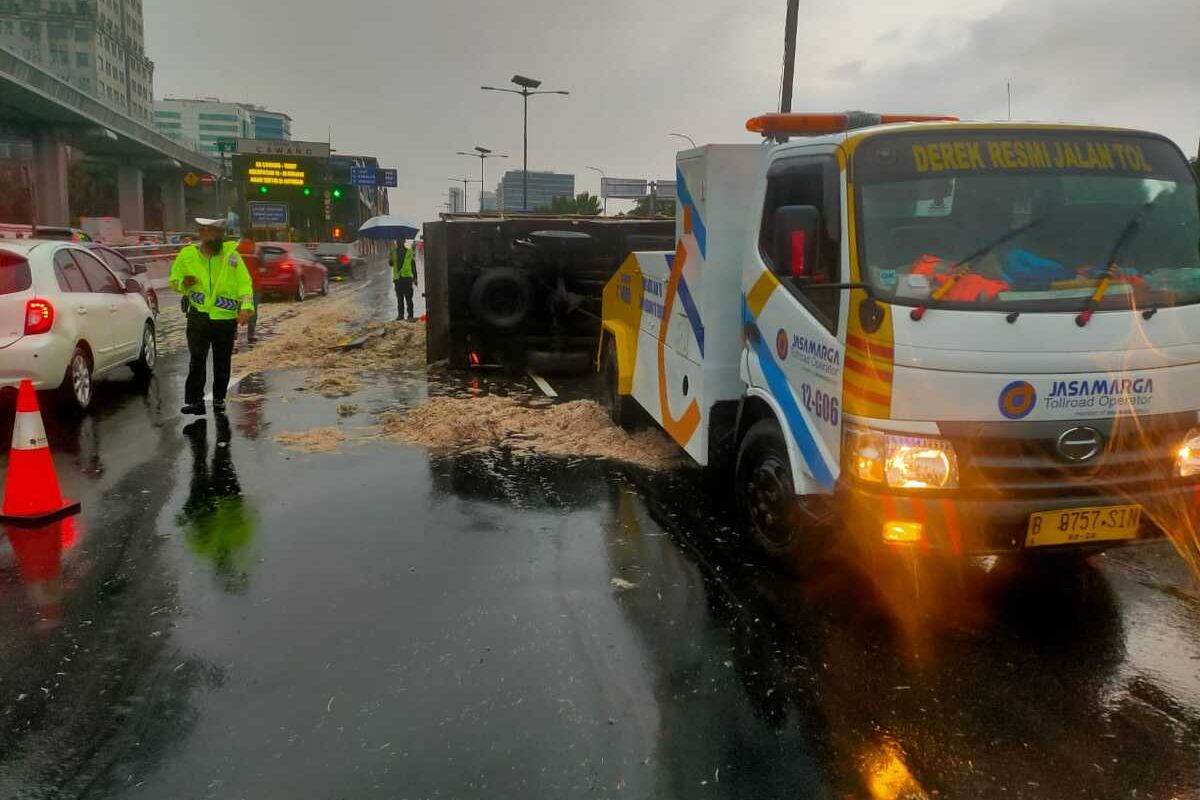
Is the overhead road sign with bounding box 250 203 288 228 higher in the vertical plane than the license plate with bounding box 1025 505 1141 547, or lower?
higher

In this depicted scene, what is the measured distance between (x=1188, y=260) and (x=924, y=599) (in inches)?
78.7

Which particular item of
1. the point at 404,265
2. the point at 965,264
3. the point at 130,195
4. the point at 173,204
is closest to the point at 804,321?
Result: the point at 965,264

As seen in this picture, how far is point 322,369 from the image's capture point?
486 inches

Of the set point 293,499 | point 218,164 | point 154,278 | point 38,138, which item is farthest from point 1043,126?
point 218,164

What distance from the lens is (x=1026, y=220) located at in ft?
14.1

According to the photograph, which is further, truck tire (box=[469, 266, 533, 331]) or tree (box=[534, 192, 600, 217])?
tree (box=[534, 192, 600, 217])

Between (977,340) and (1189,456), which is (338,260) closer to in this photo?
(977,340)

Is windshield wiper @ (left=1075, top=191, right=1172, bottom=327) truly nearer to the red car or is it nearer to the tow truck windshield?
the tow truck windshield

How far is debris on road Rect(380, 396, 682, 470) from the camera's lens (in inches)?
313

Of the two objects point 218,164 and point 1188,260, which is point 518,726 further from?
point 218,164

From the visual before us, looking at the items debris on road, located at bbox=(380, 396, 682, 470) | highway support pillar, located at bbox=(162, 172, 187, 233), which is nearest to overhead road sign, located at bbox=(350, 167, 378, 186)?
highway support pillar, located at bbox=(162, 172, 187, 233)

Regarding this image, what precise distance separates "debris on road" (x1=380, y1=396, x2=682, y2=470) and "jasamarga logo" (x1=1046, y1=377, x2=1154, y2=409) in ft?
12.7

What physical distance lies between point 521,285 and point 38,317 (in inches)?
203

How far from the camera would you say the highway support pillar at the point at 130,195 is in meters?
71.5
